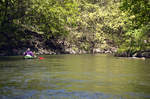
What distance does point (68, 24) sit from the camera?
4828cm

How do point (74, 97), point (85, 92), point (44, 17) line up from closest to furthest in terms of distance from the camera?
1. point (74, 97)
2. point (85, 92)
3. point (44, 17)

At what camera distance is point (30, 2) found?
3875cm

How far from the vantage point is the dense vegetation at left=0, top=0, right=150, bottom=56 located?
127 ft

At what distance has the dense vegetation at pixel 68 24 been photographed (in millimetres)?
38625

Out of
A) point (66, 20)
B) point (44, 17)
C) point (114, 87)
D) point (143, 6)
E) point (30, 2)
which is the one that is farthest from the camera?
point (66, 20)

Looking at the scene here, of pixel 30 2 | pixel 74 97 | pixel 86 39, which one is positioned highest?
pixel 30 2

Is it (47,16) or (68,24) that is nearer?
(47,16)

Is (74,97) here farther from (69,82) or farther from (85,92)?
(69,82)

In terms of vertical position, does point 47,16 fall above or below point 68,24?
above

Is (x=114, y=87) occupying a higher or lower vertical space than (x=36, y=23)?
lower

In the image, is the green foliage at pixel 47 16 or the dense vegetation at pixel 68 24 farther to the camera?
the green foliage at pixel 47 16

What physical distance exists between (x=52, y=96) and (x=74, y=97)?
928mm

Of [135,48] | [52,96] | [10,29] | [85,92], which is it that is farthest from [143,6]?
[10,29]

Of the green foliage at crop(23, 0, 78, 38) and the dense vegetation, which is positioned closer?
the dense vegetation
